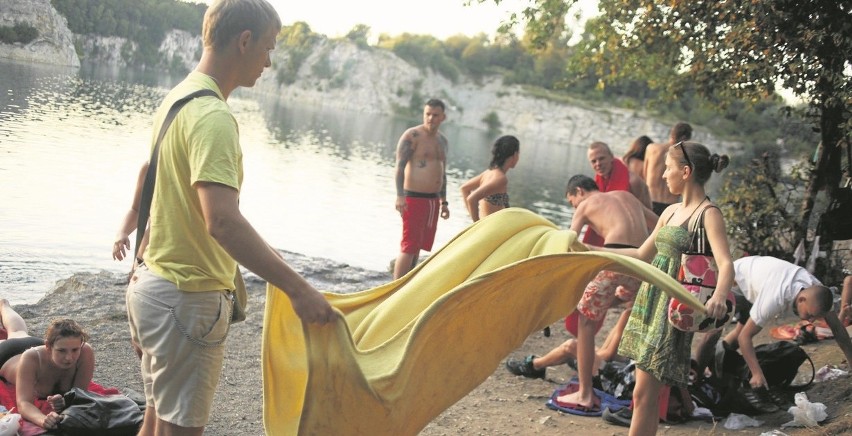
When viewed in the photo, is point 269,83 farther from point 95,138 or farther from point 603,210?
point 603,210

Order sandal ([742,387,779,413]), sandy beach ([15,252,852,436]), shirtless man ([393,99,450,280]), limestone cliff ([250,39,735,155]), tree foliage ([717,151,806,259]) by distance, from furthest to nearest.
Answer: limestone cliff ([250,39,735,155])
tree foliage ([717,151,806,259])
shirtless man ([393,99,450,280])
sandal ([742,387,779,413])
sandy beach ([15,252,852,436])

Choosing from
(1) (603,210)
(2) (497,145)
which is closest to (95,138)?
(2) (497,145)

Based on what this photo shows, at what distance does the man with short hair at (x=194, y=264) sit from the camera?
8.57 feet

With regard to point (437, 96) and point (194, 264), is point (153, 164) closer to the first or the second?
point (194, 264)

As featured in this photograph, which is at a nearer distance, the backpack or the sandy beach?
the sandy beach

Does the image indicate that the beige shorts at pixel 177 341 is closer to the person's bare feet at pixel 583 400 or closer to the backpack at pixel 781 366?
the person's bare feet at pixel 583 400

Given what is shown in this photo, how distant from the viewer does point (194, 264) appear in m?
2.72

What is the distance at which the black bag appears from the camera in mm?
4453

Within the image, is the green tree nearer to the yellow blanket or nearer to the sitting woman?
the yellow blanket

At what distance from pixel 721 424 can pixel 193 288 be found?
433 centimetres

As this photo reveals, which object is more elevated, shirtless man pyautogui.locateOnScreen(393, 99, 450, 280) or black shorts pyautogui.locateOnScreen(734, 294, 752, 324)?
shirtless man pyautogui.locateOnScreen(393, 99, 450, 280)

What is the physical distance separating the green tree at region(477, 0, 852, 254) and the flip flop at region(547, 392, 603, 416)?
358cm

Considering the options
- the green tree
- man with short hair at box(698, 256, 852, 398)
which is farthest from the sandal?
the green tree

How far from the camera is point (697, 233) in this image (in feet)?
14.6
